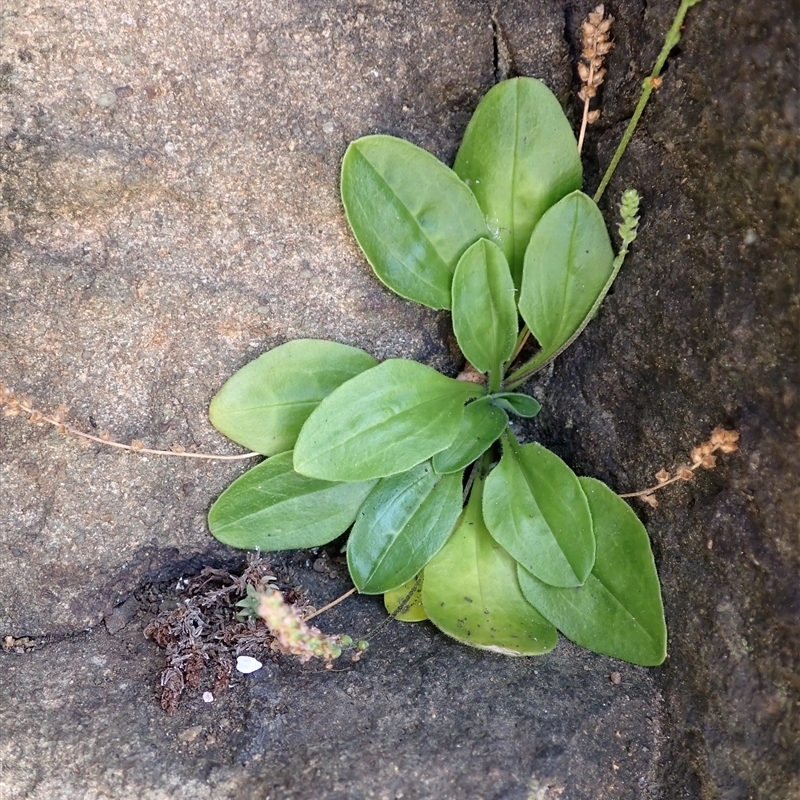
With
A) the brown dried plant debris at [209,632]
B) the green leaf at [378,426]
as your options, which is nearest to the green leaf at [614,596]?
the green leaf at [378,426]

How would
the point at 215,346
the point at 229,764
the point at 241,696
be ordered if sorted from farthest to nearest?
1. the point at 215,346
2. the point at 241,696
3. the point at 229,764

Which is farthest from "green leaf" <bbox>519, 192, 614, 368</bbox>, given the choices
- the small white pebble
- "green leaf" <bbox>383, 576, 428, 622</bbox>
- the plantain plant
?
the small white pebble

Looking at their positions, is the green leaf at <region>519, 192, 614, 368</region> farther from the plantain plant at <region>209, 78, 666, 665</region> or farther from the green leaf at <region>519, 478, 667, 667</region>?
the green leaf at <region>519, 478, 667, 667</region>

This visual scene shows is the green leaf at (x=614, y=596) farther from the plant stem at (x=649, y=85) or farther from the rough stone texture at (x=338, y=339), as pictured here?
the plant stem at (x=649, y=85)

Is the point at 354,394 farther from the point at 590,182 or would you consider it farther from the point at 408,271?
the point at 590,182

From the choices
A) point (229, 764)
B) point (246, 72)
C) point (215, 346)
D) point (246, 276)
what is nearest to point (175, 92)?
point (246, 72)

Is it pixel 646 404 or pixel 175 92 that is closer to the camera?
pixel 175 92

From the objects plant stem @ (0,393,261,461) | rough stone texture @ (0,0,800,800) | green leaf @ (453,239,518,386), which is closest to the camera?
rough stone texture @ (0,0,800,800)
